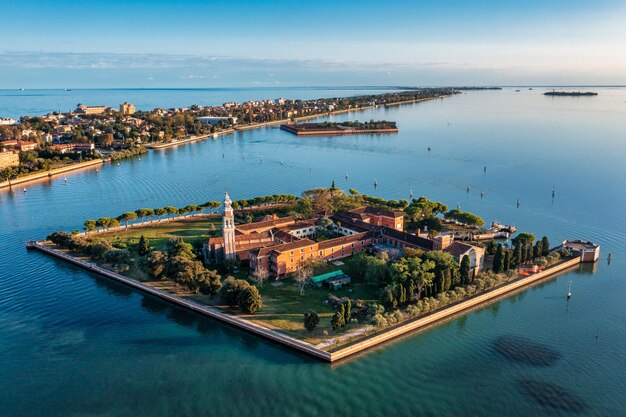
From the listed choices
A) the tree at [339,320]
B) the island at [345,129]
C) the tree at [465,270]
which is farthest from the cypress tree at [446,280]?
the island at [345,129]

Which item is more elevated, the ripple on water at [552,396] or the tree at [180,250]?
the tree at [180,250]

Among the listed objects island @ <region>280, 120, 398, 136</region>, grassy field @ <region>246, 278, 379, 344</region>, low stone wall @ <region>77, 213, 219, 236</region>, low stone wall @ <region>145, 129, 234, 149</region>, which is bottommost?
grassy field @ <region>246, 278, 379, 344</region>

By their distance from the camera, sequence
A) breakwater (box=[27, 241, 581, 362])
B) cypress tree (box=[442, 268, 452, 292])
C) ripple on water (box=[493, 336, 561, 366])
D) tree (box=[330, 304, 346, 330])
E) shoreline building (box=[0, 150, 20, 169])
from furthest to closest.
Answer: shoreline building (box=[0, 150, 20, 169]), cypress tree (box=[442, 268, 452, 292]), tree (box=[330, 304, 346, 330]), breakwater (box=[27, 241, 581, 362]), ripple on water (box=[493, 336, 561, 366])

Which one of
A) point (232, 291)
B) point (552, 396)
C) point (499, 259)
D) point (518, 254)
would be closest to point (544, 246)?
point (518, 254)

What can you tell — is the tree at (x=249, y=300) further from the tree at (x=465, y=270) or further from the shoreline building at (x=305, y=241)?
the tree at (x=465, y=270)

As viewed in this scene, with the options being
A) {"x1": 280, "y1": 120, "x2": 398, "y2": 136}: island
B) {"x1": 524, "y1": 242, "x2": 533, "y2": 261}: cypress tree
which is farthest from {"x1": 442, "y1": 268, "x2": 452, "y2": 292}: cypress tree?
{"x1": 280, "y1": 120, "x2": 398, "y2": 136}: island

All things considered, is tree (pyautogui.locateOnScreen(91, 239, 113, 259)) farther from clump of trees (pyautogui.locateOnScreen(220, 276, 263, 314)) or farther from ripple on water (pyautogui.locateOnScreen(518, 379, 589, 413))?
ripple on water (pyautogui.locateOnScreen(518, 379, 589, 413))
